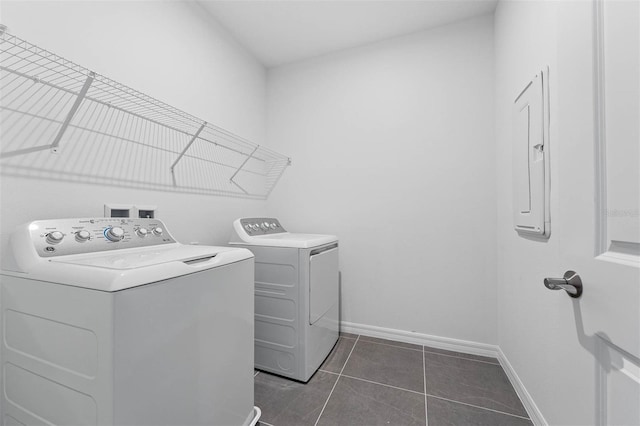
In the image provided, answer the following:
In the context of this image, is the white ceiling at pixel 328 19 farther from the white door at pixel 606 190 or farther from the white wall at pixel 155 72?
the white door at pixel 606 190

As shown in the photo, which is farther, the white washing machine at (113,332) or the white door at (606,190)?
the white washing machine at (113,332)

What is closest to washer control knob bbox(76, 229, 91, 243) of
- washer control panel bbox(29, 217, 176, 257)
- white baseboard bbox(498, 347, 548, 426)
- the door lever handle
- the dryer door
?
washer control panel bbox(29, 217, 176, 257)

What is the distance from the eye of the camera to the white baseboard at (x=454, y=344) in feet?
4.73

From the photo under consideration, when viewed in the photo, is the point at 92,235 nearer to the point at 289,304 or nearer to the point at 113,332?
the point at 113,332

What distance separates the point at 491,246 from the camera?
1965 mm

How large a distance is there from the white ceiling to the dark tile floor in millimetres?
2647

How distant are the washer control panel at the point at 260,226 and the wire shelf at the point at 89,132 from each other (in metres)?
0.38

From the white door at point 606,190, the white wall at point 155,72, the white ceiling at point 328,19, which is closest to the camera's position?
the white door at point 606,190

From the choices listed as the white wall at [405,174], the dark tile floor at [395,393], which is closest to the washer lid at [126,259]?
the dark tile floor at [395,393]

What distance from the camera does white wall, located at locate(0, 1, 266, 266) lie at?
109 centimetres

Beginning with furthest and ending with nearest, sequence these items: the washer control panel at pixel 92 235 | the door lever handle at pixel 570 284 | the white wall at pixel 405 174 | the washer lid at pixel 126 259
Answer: the white wall at pixel 405 174 → the washer control panel at pixel 92 235 → the washer lid at pixel 126 259 → the door lever handle at pixel 570 284

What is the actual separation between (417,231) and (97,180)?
217cm

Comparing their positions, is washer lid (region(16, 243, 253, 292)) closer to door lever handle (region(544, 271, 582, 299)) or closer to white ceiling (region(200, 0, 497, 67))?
door lever handle (region(544, 271, 582, 299))

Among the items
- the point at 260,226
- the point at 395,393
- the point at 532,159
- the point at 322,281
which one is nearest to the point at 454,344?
the point at 395,393
